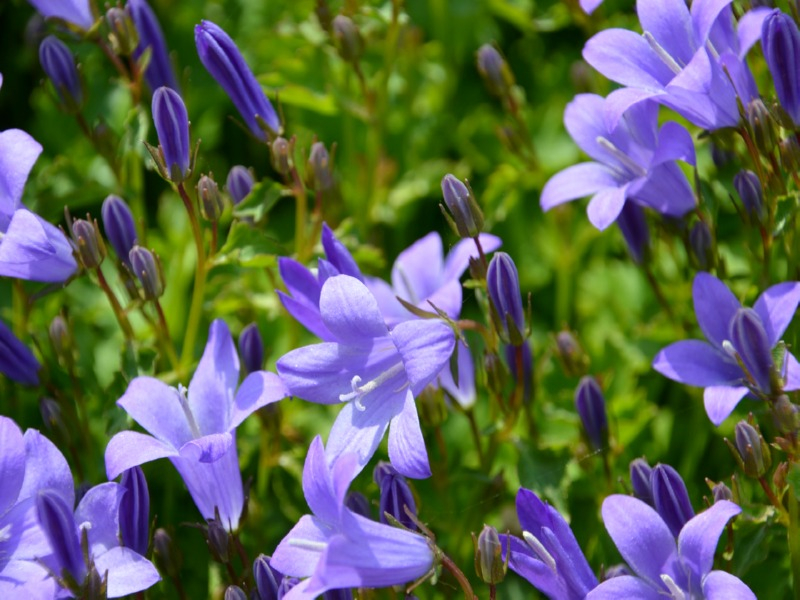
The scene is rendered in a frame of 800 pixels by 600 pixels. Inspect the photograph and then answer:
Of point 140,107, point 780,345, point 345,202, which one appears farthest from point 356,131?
point 780,345

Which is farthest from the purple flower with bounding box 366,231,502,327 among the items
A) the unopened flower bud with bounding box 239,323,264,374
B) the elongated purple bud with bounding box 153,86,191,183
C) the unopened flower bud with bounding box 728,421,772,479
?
the unopened flower bud with bounding box 728,421,772,479

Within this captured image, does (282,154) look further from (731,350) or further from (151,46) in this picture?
(731,350)

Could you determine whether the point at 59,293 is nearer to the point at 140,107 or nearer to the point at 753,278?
the point at 140,107

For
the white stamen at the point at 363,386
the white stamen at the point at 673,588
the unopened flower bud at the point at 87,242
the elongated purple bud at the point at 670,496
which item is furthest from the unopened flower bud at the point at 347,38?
the white stamen at the point at 673,588

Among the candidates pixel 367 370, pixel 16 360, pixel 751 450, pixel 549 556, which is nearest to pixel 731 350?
pixel 751 450

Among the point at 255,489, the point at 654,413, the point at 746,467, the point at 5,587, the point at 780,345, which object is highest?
the point at 780,345
